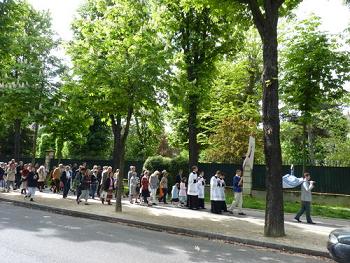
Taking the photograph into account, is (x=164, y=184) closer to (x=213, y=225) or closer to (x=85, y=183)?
(x=85, y=183)

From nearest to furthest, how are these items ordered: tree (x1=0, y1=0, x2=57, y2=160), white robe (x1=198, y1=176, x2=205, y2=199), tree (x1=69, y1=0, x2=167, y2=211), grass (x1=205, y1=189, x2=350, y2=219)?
tree (x1=69, y1=0, x2=167, y2=211) < grass (x1=205, y1=189, x2=350, y2=219) < white robe (x1=198, y1=176, x2=205, y2=199) < tree (x1=0, y1=0, x2=57, y2=160)

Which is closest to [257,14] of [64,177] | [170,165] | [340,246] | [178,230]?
[178,230]

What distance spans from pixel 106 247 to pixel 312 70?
12.9 m

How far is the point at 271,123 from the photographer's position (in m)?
12.8

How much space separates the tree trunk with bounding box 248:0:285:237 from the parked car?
183 inches

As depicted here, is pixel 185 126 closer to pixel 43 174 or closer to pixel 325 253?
pixel 43 174

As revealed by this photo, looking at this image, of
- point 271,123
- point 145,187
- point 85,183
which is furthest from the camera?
point 145,187

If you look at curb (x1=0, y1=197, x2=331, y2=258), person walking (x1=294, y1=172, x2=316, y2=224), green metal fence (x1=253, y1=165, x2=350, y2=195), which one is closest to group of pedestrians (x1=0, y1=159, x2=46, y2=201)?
curb (x1=0, y1=197, x2=331, y2=258)

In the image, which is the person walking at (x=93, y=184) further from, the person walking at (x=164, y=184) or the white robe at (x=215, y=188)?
the white robe at (x=215, y=188)

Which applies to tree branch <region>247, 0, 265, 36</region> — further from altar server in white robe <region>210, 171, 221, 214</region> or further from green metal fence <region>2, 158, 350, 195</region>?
green metal fence <region>2, 158, 350, 195</region>

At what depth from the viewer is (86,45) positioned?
18.0 meters

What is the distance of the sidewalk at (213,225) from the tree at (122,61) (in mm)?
1567

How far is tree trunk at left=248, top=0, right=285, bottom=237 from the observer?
41.6 ft

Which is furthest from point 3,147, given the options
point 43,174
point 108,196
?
point 108,196
